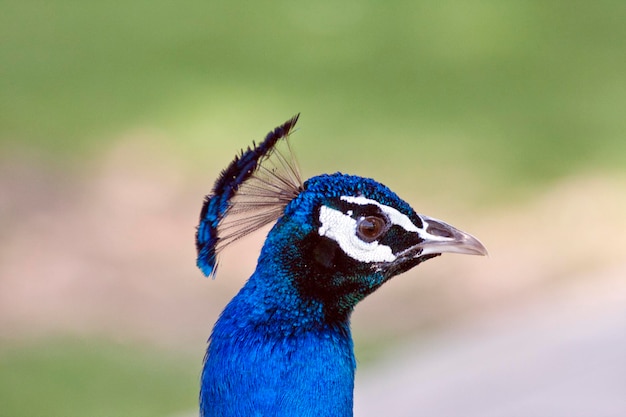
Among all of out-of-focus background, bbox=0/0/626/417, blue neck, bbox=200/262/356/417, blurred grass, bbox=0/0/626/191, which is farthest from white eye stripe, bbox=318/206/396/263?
blurred grass, bbox=0/0/626/191

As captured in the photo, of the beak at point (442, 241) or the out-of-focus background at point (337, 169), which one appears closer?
the beak at point (442, 241)

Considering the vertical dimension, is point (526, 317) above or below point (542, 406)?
above

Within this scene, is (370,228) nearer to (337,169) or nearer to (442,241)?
(442,241)

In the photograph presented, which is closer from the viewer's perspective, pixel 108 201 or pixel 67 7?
pixel 108 201

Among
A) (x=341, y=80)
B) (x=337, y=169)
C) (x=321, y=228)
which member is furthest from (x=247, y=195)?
(x=341, y=80)

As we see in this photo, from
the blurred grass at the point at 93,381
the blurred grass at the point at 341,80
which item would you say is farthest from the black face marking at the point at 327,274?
the blurred grass at the point at 341,80

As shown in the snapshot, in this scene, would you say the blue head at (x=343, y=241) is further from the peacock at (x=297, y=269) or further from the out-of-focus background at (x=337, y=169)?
the out-of-focus background at (x=337, y=169)

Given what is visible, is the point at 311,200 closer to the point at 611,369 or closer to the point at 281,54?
the point at 611,369

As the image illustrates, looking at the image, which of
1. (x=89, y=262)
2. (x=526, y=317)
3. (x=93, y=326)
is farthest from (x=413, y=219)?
(x=89, y=262)
